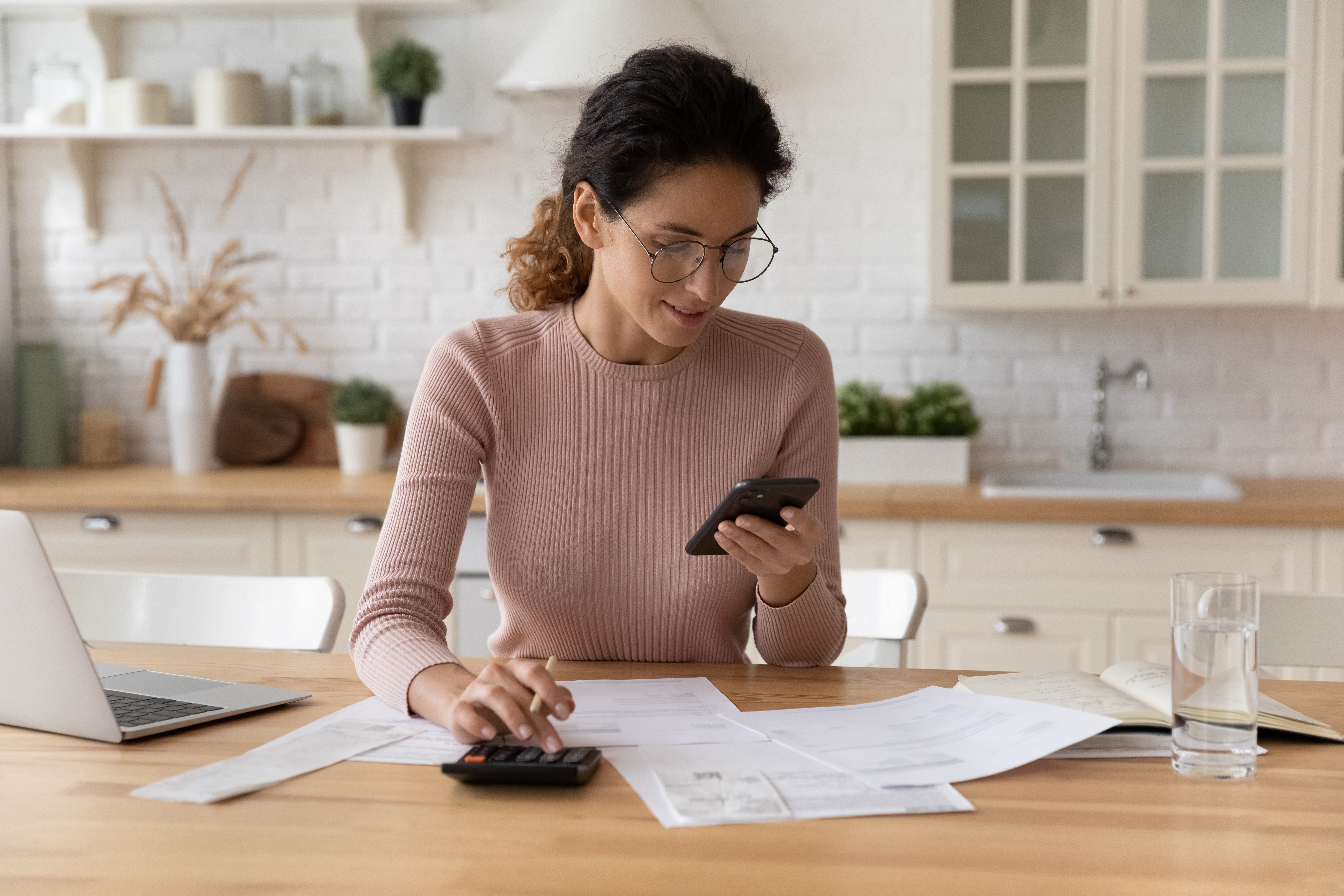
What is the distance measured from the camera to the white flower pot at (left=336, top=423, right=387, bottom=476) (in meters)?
3.35

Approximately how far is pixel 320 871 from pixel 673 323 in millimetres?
833

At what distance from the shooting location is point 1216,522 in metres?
2.73

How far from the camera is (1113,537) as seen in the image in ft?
9.09

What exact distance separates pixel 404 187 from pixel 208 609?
1.90 metres

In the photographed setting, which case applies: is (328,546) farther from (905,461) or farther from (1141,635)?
(1141,635)

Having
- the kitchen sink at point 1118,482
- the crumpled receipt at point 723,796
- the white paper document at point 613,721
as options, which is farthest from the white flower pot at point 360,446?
the crumpled receipt at point 723,796

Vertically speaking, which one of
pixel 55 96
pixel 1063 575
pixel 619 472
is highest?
pixel 55 96

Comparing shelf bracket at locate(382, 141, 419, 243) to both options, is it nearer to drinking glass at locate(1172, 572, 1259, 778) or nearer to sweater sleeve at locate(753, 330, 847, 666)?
sweater sleeve at locate(753, 330, 847, 666)

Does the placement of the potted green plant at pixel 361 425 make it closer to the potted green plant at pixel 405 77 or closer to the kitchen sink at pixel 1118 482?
the potted green plant at pixel 405 77

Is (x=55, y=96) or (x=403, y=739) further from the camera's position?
(x=55, y=96)

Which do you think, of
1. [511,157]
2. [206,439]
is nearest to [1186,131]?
[511,157]

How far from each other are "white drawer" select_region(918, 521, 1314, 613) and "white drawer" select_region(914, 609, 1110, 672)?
0.03 meters

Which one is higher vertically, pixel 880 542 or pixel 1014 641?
pixel 880 542

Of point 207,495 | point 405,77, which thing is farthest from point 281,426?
point 405,77
